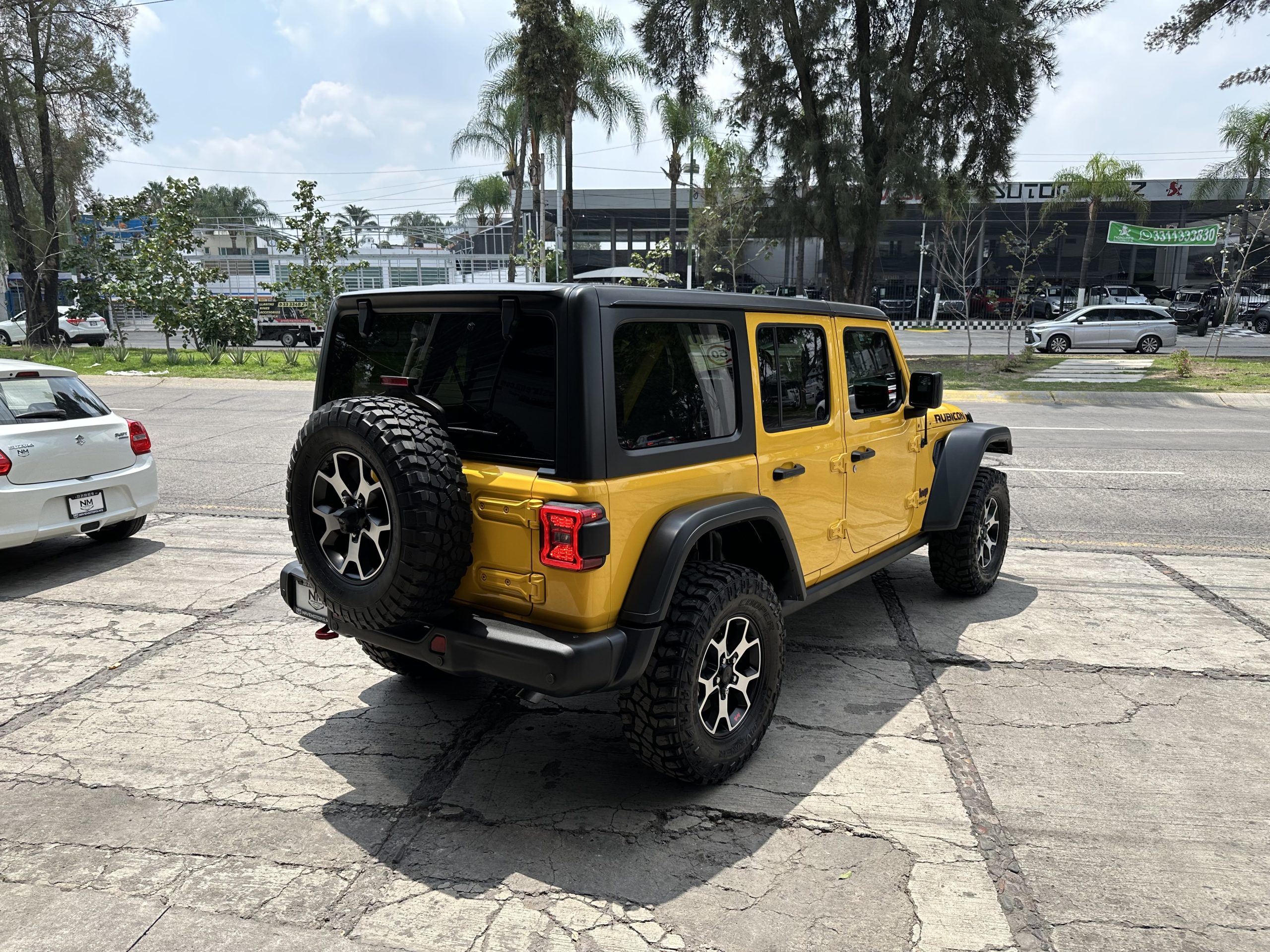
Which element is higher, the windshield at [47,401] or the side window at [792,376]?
the side window at [792,376]

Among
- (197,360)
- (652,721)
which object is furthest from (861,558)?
(197,360)

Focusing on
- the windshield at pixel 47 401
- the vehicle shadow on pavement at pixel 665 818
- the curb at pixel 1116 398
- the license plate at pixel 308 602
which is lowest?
the vehicle shadow on pavement at pixel 665 818

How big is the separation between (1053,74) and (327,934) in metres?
23.1

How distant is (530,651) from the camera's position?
9.68 feet

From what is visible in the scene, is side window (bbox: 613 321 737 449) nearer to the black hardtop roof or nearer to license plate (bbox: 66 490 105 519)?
the black hardtop roof

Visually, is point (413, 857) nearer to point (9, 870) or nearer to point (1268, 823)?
point (9, 870)

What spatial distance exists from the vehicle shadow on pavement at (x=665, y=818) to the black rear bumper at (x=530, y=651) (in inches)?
22.4

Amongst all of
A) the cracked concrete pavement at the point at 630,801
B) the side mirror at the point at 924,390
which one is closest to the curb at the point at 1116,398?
the cracked concrete pavement at the point at 630,801

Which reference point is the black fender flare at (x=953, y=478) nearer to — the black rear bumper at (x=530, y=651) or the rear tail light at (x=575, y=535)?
the black rear bumper at (x=530, y=651)

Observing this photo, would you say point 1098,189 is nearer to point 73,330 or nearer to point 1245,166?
point 1245,166

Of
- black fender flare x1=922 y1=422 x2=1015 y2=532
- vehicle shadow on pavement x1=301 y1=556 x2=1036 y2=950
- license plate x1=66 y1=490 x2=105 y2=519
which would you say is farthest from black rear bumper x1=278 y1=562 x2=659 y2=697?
license plate x1=66 y1=490 x2=105 y2=519

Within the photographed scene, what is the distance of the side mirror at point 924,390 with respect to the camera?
4824mm

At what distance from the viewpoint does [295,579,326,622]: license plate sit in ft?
11.8

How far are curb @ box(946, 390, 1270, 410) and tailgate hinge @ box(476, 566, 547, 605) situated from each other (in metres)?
15.3
